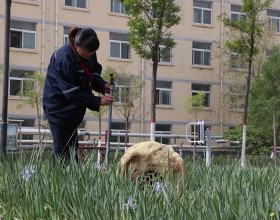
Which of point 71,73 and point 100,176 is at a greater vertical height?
point 71,73

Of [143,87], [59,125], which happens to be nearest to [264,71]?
[143,87]

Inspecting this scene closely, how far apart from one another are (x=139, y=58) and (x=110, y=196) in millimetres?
30744

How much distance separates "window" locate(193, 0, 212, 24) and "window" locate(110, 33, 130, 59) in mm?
4838

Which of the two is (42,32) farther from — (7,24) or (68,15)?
(7,24)

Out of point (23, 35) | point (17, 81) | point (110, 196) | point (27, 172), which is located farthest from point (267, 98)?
point (110, 196)

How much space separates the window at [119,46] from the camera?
3316 cm

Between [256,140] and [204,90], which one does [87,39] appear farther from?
[204,90]

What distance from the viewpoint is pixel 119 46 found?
33.4 m

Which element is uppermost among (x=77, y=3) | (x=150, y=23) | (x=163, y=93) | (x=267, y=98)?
(x=77, y=3)

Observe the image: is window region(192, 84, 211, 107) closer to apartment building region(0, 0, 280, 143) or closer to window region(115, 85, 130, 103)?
apartment building region(0, 0, 280, 143)

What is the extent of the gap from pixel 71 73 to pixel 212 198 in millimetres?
2750

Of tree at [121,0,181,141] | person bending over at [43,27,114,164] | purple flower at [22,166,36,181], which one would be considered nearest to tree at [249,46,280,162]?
tree at [121,0,181,141]

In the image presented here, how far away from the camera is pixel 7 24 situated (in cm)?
1091

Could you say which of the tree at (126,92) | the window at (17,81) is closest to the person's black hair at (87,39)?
the tree at (126,92)
